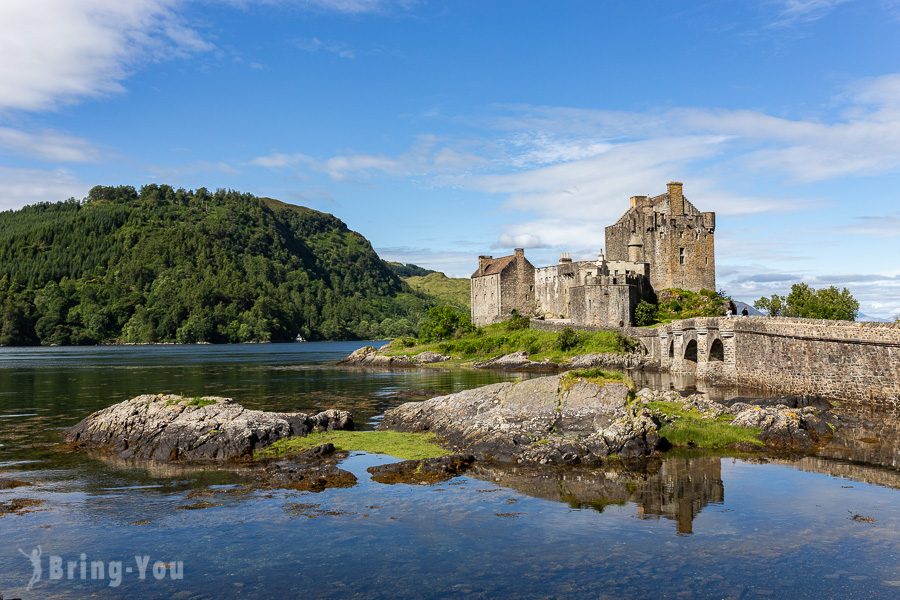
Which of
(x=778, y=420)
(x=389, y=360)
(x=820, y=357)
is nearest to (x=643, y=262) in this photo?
(x=389, y=360)

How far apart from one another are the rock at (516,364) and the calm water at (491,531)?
41246 millimetres

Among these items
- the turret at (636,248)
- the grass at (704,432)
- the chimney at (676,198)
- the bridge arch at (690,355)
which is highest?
the chimney at (676,198)

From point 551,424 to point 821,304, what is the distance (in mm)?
54200

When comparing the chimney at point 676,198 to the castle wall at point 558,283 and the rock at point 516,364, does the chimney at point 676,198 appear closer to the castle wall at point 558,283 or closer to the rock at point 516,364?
the castle wall at point 558,283

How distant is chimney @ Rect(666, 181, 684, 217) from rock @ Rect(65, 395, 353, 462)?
55360mm

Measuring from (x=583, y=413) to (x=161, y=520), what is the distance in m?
15.1

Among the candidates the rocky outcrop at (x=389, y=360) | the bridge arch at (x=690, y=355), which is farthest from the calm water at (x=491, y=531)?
the rocky outcrop at (x=389, y=360)

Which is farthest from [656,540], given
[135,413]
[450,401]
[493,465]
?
[135,413]

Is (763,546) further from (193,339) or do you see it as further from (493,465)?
(193,339)

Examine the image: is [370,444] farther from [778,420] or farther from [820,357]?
[820,357]

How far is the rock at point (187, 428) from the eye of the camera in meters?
26.7

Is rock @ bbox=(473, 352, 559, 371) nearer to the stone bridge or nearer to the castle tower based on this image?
the stone bridge

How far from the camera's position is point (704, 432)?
28078 mm

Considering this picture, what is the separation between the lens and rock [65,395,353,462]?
87.5ft
